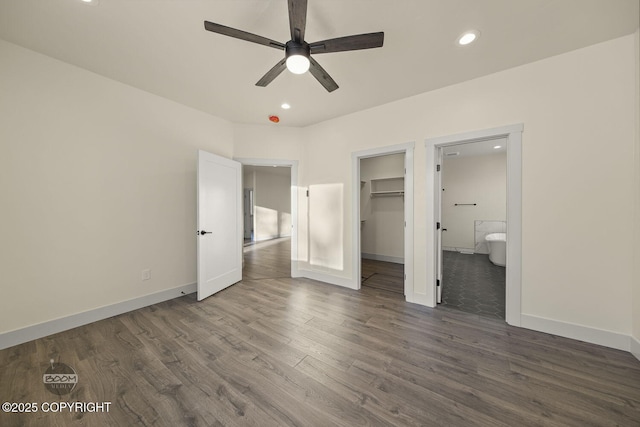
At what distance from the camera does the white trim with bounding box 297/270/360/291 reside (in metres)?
3.48

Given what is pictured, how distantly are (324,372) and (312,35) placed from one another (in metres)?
2.81

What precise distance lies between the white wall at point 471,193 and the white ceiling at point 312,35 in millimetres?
4363

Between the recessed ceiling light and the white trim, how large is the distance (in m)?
3.14

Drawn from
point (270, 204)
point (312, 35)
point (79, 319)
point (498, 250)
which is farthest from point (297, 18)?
point (270, 204)

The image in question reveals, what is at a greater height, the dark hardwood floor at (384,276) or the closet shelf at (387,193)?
the closet shelf at (387,193)

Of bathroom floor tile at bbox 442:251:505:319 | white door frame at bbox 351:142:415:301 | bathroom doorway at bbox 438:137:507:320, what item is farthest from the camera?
bathroom doorway at bbox 438:137:507:320

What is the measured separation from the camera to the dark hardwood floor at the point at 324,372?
1320mm

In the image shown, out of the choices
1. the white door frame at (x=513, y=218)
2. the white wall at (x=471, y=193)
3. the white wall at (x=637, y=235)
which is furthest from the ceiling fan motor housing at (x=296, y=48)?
the white wall at (x=471, y=193)

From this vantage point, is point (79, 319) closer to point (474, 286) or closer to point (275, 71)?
point (275, 71)

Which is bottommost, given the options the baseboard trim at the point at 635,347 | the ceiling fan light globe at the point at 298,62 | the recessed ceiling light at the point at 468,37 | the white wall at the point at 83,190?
the baseboard trim at the point at 635,347

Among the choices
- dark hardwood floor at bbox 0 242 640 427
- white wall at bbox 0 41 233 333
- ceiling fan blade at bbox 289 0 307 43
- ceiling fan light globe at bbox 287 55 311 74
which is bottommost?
dark hardwood floor at bbox 0 242 640 427

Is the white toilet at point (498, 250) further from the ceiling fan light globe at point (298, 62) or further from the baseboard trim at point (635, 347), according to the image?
the ceiling fan light globe at point (298, 62)

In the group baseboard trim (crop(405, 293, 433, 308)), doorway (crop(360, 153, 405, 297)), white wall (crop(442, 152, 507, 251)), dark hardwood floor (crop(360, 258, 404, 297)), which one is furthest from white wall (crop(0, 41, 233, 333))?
white wall (crop(442, 152, 507, 251))

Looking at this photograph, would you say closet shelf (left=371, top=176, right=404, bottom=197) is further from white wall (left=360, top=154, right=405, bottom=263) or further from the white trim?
the white trim
